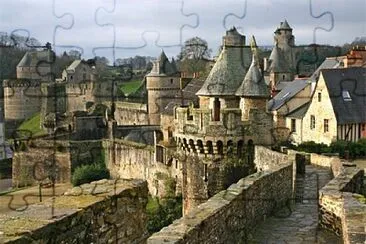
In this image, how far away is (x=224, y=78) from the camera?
20.2m

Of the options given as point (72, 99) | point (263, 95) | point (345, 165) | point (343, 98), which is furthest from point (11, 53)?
point (345, 165)

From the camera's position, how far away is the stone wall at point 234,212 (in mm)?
7434

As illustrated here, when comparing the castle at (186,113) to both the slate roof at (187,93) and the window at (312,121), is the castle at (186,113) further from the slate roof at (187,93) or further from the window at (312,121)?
the window at (312,121)

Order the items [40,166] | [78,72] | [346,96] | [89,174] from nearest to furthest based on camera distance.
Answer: [346,96] < [89,174] < [40,166] < [78,72]

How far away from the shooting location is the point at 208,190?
18.8 m

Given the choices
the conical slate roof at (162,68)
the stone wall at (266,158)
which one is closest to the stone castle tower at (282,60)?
the conical slate roof at (162,68)

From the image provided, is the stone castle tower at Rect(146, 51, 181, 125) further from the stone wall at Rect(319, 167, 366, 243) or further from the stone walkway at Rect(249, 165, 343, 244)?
the stone wall at Rect(319, 167, 366, 243)

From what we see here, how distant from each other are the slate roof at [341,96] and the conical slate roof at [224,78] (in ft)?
30.1

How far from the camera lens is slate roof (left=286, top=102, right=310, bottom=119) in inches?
1271

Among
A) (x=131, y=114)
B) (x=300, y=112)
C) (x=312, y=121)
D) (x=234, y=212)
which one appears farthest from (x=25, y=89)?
(x=234, y=212)

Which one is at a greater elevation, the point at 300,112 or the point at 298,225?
the point at 300,112

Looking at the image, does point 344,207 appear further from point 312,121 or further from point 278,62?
point 278,62

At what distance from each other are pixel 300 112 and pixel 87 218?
27.4 metres

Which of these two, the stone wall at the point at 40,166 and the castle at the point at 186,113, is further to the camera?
the stone wall at the point at 40,166
